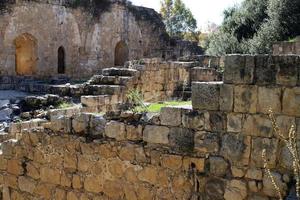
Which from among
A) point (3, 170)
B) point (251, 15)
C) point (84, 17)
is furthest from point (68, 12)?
point (3, 170)

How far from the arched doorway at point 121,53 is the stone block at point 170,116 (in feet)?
60.0

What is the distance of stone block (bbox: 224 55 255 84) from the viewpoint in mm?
4578

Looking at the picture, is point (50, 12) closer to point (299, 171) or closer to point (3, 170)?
point (3, 170)

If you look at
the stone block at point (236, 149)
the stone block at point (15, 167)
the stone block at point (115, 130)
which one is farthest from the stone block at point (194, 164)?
the stone block at point (15, 167)

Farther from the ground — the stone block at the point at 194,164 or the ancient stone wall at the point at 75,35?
the ancient stone wall at the point at 75,35

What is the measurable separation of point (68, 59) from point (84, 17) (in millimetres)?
2180

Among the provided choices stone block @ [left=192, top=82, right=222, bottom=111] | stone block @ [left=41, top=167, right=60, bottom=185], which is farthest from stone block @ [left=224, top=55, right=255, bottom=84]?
stone block @ [left=41, top=167, right=60, bottom=185]

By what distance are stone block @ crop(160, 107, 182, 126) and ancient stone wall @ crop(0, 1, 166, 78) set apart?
14.2 meters

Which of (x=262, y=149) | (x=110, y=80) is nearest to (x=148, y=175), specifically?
(x=262, y=149)

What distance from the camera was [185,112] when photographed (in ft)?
16.5

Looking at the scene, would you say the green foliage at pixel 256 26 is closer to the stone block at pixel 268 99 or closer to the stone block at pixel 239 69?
the stone block at pixel 239 69

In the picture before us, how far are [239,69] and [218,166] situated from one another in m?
1.10

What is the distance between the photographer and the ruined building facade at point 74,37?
18.3 m

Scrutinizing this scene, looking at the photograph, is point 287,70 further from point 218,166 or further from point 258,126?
point 218,166
